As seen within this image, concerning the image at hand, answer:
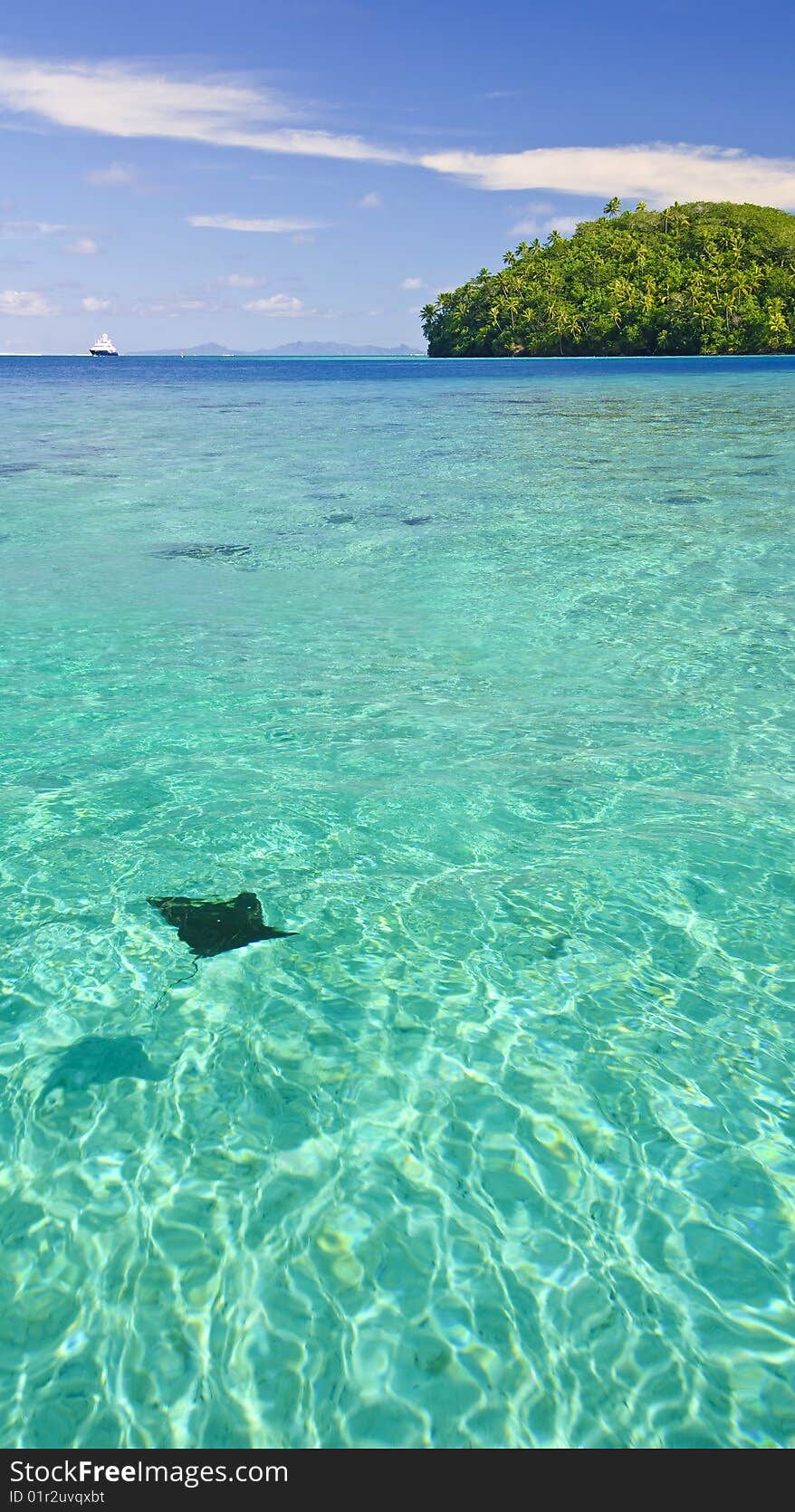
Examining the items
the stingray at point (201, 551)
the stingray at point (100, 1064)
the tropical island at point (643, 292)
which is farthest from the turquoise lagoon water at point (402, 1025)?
the tropical island at point (643, 292)

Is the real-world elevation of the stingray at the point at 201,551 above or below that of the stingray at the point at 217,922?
above

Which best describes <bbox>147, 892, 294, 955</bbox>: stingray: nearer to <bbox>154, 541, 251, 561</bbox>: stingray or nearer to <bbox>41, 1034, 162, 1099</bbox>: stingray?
<bbox>41, 1034, 162, 1099</bbox>: stingray

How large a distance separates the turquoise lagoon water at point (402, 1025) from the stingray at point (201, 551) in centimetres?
297

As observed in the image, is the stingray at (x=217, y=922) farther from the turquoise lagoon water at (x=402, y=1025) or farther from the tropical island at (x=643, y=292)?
the tropical island at (x=643, y=292)

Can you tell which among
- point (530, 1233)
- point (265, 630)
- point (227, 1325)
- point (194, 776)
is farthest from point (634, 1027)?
point (265, 630)

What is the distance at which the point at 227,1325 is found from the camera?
3629 millimetres

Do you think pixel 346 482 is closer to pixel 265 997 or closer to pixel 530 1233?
pixel 265 997

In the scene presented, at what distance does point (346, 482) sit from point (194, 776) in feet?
56.1

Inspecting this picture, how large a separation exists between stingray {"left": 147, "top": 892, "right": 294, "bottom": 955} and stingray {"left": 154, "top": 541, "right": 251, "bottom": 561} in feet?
33.4

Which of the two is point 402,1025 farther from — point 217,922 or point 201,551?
point 201,551

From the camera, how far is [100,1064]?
488 cm

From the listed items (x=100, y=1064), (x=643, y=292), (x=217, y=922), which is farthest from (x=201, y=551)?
(x=643, y=292)

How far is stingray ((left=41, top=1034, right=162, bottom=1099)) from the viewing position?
477 centimetres

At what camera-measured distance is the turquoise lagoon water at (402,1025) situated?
11.5ft
